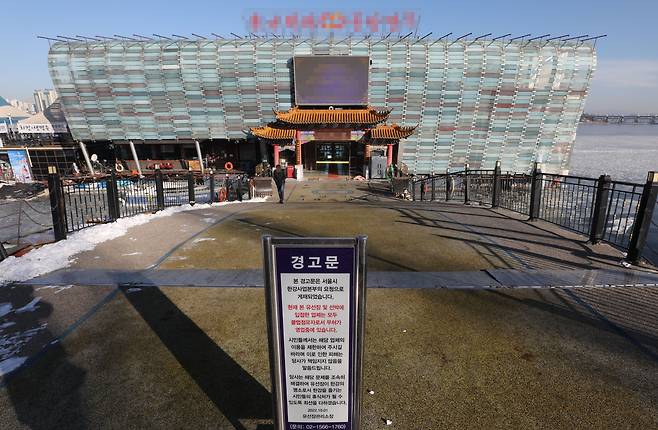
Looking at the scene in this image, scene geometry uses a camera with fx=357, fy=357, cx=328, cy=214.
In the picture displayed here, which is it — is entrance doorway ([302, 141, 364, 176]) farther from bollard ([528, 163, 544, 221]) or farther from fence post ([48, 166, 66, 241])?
fence post ([48, 166, 66, 241])

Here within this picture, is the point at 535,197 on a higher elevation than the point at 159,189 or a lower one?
higher

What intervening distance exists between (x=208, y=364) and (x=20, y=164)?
53.2 metres

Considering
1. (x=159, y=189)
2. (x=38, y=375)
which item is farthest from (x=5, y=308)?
(x=159, y=189)

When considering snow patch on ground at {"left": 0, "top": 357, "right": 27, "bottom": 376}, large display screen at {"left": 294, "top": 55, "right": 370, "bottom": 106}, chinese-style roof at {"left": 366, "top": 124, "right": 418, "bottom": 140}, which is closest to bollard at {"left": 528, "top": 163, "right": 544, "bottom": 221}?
snow patch on ground at {"left": 0, "top": 357, "right": 27, "bottom": 376}

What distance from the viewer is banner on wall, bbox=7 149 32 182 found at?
1677 inches

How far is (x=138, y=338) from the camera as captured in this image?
15.5 feet

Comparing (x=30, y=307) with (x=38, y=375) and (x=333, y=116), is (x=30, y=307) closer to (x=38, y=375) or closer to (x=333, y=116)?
(x=38, y=375)

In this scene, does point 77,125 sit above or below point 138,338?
above

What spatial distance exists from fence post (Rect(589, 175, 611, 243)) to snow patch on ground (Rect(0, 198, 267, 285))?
11.3 metres

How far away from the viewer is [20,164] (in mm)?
42875

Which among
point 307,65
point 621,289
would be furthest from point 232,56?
point 621,289

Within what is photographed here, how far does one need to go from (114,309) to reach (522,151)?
4362 centimetres

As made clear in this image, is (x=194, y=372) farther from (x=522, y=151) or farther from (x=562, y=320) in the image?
(x=522, y=151)

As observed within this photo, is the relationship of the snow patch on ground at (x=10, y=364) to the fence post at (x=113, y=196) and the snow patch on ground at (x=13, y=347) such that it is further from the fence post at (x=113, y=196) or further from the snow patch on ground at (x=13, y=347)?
the fence post at (x=113, y=196)
